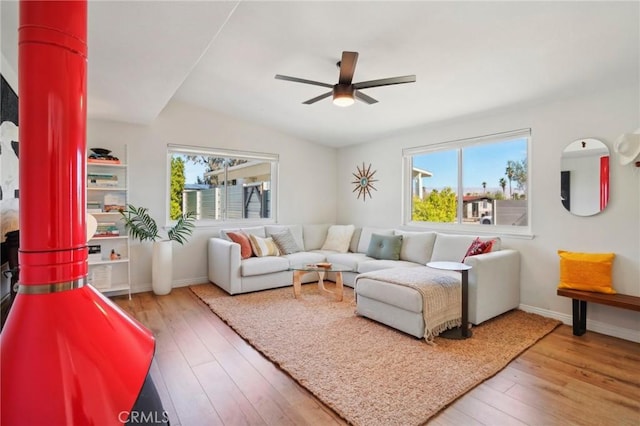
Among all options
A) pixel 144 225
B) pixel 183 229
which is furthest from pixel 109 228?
pixel 183 229

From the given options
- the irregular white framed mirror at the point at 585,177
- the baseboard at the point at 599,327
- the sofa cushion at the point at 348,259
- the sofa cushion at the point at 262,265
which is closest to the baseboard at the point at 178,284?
the sofa cushion at the point at 262,265

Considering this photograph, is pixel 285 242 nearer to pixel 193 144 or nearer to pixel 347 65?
pixel 193 144

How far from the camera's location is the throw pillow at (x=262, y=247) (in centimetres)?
459

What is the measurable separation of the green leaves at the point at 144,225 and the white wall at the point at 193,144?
0.66ft

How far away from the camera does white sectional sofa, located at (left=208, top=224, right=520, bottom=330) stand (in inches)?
122

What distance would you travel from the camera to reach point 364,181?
5.68 m

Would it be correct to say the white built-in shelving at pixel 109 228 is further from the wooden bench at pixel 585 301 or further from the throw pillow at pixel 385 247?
the wooden bench at pixel 585 301

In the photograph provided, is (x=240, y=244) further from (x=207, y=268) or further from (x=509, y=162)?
(x=509, y=162)

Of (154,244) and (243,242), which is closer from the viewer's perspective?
(154,244)

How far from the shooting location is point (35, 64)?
0.83 meters

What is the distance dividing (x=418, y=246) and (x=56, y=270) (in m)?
4.03

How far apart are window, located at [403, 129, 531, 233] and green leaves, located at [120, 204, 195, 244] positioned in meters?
3.37

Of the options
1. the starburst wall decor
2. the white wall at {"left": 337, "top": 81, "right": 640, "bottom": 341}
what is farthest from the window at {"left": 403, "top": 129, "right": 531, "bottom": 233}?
the starburst wall decor

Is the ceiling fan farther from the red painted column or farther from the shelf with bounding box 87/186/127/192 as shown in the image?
the shelf with bounding box 87/186/127/192
